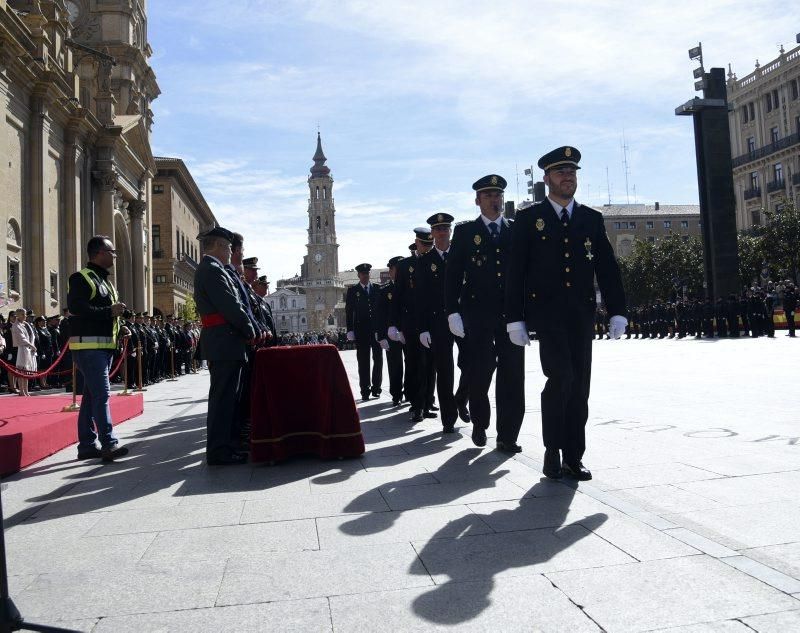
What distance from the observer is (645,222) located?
10688cm

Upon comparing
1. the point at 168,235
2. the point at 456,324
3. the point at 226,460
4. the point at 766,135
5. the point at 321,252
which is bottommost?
the point at 226,460

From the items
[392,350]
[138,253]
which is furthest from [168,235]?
[392,350]

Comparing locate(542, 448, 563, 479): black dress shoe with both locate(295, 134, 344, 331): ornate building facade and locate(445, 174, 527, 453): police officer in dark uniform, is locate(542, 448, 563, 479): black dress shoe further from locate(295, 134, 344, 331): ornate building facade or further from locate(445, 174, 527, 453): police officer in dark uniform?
locate(295, 134, 344, 331): ornate building facade

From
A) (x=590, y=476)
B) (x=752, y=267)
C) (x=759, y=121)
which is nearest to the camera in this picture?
(x=590, y=476)

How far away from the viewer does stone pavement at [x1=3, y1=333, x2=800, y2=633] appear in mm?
2859

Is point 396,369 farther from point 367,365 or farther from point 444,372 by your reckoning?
point 444,372

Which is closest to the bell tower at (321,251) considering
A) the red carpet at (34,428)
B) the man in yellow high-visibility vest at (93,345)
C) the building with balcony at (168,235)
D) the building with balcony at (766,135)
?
the building with balcony at (168,235)

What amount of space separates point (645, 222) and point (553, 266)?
10800cm

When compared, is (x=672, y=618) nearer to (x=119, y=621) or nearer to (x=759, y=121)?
(x=119, y=621)

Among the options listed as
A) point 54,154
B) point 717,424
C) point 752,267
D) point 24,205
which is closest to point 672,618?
point 717,424

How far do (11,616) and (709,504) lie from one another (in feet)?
11.5

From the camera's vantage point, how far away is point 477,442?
674cm

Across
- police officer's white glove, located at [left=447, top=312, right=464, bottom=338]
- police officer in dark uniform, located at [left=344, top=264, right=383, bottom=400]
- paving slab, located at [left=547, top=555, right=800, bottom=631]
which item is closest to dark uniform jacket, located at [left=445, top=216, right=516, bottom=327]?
police officer's white glove, located at [left=447, top=312, right=464, bottom=338]

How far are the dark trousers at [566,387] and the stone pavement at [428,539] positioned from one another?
0.34 metres
